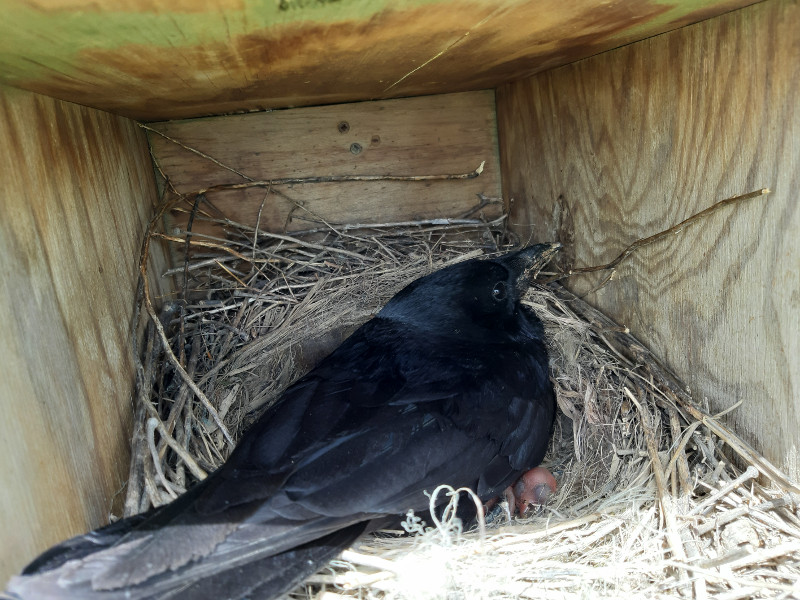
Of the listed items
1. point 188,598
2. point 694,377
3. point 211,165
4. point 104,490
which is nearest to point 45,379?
point 104,490

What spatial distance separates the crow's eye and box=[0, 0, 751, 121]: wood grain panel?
0.95 meters

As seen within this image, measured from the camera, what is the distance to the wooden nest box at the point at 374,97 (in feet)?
5.15

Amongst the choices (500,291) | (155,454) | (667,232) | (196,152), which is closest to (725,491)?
(667,232)

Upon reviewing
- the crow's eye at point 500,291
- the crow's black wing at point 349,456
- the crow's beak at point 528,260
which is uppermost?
the crow's beak at point 528,260

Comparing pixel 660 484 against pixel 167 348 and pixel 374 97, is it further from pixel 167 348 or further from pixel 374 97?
pixel 374 97

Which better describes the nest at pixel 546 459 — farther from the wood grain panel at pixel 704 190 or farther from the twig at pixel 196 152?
the twig at pixel 196 152

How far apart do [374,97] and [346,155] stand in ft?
1.08

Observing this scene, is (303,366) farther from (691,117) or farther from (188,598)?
(691,117)

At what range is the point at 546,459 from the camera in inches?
111

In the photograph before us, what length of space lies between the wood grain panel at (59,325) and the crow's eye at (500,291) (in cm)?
157

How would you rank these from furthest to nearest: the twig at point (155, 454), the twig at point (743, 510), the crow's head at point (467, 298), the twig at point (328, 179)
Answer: the twig at point (328, 179) → the crow's head at point (467, 298) → the twig at point (155, 454) → the twig at point (743, 510)

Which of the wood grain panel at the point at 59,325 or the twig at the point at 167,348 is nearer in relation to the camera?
the wood grain panel at the point at 59,325

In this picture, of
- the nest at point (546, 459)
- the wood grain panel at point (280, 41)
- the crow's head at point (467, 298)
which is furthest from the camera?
the crow's head at point (467, 298)

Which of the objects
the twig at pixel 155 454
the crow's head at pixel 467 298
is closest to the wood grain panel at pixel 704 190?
the crow's head at pixel 467 298
